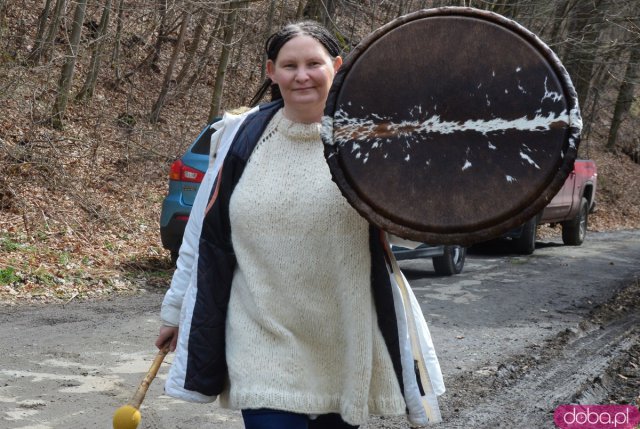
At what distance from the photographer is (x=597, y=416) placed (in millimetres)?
5641

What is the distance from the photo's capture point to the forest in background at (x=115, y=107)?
35.1 feet

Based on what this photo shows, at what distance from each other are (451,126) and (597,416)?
381cm

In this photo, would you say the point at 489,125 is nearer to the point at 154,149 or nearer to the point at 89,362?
the point at 89,362

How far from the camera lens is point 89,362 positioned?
6207 millimetres

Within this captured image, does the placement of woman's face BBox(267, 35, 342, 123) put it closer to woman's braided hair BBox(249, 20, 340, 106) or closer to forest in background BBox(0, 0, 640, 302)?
woman's braided hair BBox(249, 20, 340, 106)

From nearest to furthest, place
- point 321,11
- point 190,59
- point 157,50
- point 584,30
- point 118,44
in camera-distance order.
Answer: point 321,11 < point 118,44 < point 190,59 < point 157,50 < point 584,30

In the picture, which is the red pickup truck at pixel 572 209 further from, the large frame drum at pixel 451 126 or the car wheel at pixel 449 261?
the large frame drum at pixel 451 126

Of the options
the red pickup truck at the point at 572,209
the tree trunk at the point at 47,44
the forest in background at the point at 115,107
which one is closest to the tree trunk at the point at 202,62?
the forest in background at the point at 115,107

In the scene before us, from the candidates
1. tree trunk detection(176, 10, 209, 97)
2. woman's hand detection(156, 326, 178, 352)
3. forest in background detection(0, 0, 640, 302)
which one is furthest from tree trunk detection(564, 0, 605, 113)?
woman's hand detection(156, 326, 178, 352)

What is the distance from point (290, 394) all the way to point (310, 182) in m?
0.63

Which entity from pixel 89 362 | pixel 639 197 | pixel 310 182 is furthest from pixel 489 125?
pixel 639 197

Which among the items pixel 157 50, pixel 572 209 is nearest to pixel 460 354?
pixel 572 209

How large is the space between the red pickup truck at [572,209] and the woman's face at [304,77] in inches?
460

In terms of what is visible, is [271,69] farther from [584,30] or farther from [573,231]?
[584,30]
